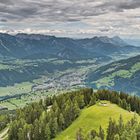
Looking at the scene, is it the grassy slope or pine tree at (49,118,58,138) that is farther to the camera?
pine tree at (49,118,58,138)

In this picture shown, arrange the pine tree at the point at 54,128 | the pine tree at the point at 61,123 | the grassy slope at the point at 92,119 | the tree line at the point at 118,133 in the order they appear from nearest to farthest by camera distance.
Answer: the tree line at the point at 118,133 < the grassy slope at the point at 92,119 < the pine tree at the point at 54,128 < the pine tree at the point at 61,123

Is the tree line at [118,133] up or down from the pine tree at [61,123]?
up

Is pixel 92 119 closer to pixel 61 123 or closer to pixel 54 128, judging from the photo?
pixel 61 123

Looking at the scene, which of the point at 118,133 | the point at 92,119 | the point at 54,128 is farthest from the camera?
the point at 92,119

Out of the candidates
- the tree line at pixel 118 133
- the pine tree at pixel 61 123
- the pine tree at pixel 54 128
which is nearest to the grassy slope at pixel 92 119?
the pine tree at pixel 54 128

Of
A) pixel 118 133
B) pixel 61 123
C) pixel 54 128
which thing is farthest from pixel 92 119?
pixel 118 133

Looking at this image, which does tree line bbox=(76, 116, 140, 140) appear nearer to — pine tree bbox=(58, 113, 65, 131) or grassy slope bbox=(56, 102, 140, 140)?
grassy slope bbox=(56, 102, 140, 140)

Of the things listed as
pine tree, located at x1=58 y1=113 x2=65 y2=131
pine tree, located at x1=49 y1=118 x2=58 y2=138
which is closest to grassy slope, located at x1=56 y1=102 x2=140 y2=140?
pine tree, located at x1=49 y1=118 x2=58 y2=138

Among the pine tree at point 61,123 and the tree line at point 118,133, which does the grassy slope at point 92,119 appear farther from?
the tree line at point 118,133

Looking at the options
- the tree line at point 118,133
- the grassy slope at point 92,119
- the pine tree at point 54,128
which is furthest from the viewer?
the pine tree at point 54,128
